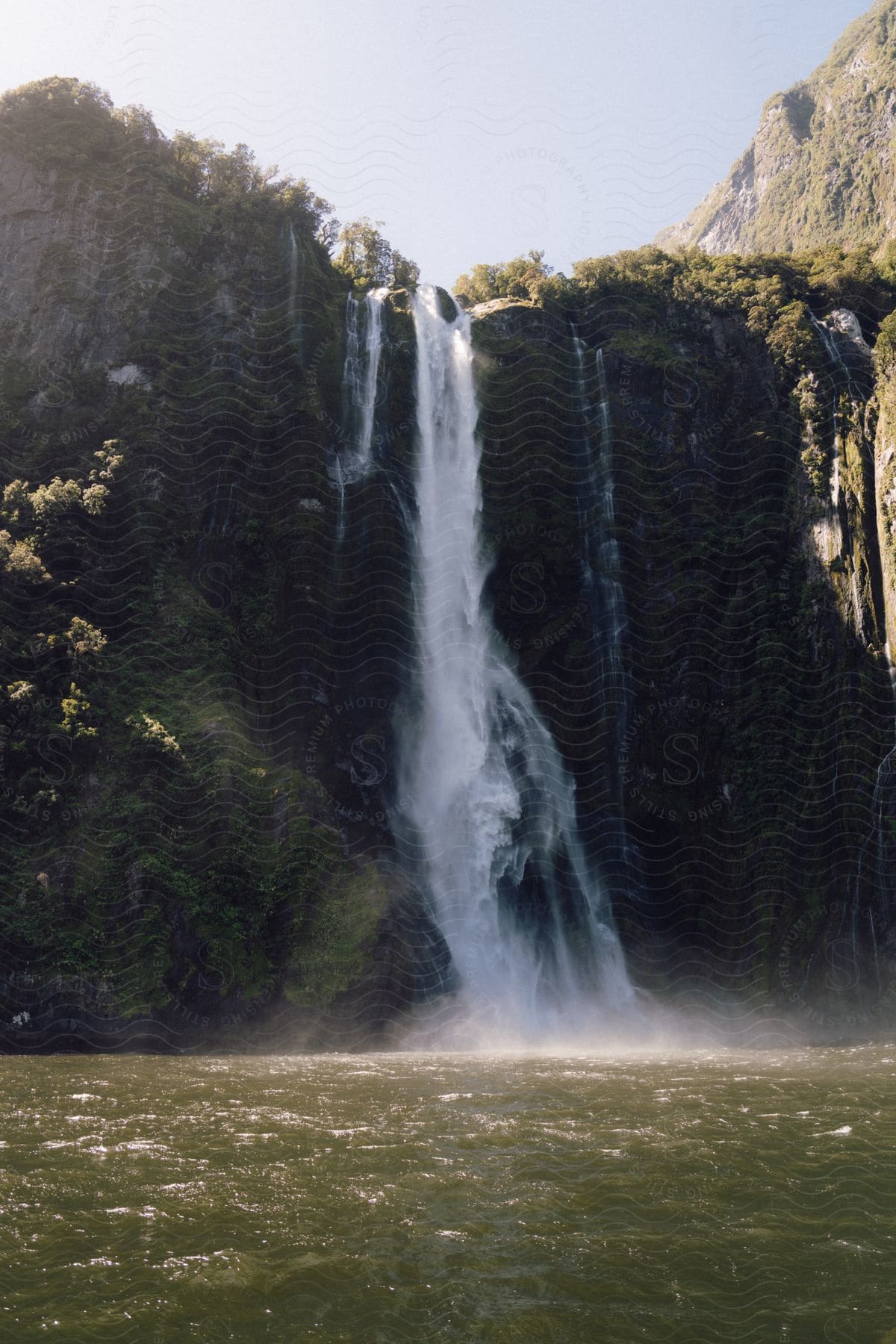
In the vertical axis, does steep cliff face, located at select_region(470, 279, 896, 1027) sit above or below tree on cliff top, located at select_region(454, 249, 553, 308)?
below

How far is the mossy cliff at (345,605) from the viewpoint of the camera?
18.9 m

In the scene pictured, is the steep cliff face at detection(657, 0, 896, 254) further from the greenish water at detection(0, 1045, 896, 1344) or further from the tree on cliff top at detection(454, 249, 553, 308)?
the greenish water at detection(0, 1045, 896, 1344)

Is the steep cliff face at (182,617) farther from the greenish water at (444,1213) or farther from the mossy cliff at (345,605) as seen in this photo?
the greenish water at (444,1213)

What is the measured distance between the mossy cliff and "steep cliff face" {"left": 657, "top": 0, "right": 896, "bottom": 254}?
62.6 ft

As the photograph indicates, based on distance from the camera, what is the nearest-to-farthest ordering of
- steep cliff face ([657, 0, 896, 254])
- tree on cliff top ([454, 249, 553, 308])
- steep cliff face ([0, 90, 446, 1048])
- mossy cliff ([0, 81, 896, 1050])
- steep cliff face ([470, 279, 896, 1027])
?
steep cliff face ([0, 90, 446, 1048]), mossy cliff ([0, 81, 896, 1050]), steep cliff face ([470, 279, 896, 1027]), tree on cliff top ([454, 249, 553, 308]), steep cliff face ([657, 0, 896, 254])

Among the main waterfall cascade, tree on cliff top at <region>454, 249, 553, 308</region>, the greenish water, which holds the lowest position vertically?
the greenish water

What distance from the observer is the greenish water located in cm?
570

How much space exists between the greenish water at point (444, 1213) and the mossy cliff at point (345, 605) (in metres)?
6.91

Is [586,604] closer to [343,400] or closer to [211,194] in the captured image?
[343,400]

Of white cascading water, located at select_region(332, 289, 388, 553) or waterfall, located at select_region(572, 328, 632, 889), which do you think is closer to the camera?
waterfall, located at select_region(572, 328, 632, 889)

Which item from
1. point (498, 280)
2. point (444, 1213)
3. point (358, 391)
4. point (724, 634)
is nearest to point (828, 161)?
point (498, 280)

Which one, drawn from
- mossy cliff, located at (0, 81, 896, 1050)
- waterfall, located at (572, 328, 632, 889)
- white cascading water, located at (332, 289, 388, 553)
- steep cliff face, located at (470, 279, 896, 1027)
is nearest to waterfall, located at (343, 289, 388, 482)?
white cascading water, located at (332, 289, 388, 553)

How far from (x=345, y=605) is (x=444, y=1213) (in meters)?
18.2

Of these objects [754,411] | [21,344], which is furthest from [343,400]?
[754,411]
